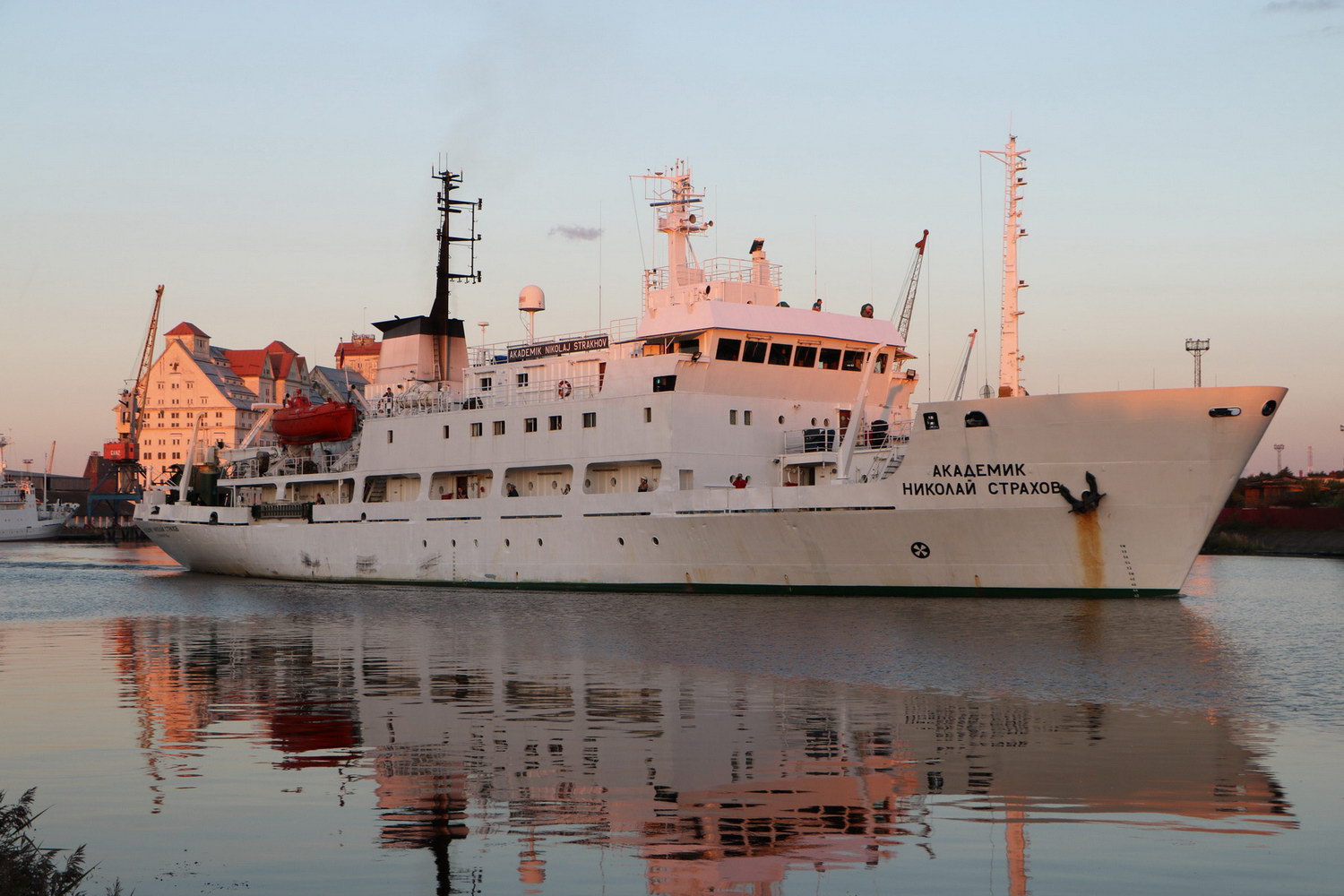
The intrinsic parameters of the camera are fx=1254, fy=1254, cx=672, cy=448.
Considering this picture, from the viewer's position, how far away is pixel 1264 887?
7715 millimetres

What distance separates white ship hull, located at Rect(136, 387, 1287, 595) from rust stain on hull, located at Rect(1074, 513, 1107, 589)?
1.1 inches

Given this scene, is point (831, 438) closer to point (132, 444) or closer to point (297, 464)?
point (297, 464)

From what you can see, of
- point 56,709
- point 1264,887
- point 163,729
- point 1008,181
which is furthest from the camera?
point 1008,181

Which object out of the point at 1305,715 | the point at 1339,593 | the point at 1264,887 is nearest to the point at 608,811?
the point at 1264,887

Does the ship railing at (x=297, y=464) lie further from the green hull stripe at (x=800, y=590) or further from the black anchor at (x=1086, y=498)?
the black anchor at (x=1086, y=498)

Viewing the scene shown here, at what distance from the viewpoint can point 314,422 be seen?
45.4m

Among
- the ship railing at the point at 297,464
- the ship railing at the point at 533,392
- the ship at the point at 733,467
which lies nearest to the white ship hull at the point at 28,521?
the ship railing at the point at 297,464

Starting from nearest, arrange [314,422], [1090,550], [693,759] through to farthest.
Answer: [693,759] < [1090,550] < [314,422]

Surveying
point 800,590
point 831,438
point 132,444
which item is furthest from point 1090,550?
point 132,444

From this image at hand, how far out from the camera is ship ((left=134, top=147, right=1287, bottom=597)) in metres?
27.7

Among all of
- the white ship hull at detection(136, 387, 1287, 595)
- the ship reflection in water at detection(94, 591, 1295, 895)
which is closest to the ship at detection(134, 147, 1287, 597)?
the white ship hull at detection(136, 387, 1287, 595)

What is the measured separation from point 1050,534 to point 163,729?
20536mm

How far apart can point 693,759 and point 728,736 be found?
142cm

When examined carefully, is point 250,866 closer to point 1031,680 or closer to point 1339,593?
point 1031,680
